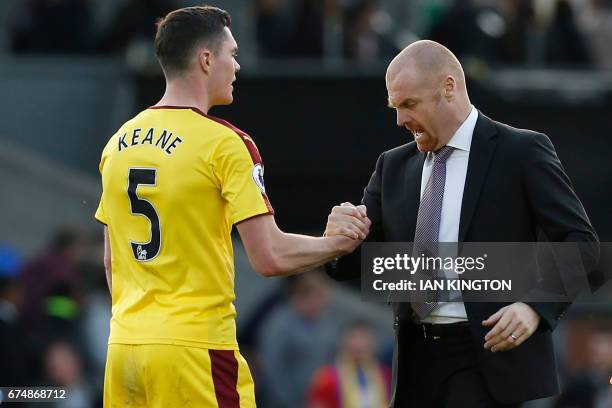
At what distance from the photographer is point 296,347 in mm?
12078

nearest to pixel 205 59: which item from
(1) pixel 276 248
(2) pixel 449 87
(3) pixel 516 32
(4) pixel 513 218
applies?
(1) pixel 276 248

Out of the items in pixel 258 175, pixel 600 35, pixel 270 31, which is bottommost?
pixel 258 175

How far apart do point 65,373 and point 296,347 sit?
227cm

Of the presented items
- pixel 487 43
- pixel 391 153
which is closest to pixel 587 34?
pixel 487 43

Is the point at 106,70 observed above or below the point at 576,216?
above

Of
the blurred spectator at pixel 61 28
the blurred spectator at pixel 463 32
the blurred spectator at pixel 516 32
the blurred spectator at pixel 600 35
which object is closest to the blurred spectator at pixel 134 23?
the blurred spectator at pixel 61 28

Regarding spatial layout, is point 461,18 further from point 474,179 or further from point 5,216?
point 474,179

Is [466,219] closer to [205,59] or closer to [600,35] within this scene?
[205,59]

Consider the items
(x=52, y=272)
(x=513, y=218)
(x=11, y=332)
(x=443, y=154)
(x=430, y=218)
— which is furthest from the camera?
(x=52, y=272)

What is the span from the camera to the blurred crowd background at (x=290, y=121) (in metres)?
12.1

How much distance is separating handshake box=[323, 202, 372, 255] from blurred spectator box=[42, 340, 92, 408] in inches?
176

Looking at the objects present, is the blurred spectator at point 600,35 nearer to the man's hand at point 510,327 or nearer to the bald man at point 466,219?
the bald man at point 466,219

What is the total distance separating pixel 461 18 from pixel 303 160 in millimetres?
2334

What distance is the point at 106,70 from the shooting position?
14.7 metres
